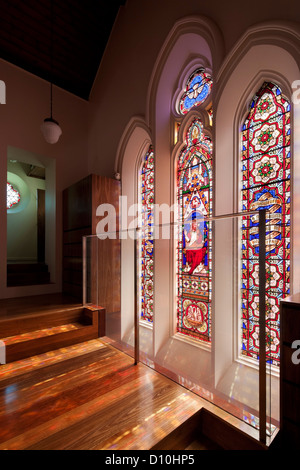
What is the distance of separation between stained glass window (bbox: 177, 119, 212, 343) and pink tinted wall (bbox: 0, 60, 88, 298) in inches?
85.5

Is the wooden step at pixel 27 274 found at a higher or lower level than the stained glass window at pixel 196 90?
lower

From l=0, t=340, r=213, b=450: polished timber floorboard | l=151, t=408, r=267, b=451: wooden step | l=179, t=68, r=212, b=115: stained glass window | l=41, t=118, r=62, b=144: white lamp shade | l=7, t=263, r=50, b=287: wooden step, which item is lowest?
l=151, t=408, r=267, b=451: wooden step

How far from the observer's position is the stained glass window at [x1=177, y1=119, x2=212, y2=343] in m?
2.18

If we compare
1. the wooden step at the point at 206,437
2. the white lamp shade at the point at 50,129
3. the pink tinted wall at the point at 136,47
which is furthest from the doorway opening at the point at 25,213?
the wooden step at the point at 206,437

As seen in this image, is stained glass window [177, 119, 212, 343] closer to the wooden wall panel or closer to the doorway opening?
the wooden wall panel

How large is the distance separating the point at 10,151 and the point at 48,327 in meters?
2.86

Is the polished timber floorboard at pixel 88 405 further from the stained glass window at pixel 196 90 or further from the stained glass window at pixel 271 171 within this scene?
the stained glass window at pixel 196 90

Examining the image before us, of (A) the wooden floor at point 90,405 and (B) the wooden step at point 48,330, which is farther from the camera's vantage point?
(B) the wooden step at point 48,330

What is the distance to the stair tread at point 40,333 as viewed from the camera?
215 cm

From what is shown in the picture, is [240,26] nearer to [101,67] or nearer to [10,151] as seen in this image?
[101,67]

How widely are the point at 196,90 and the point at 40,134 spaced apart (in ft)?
8.35

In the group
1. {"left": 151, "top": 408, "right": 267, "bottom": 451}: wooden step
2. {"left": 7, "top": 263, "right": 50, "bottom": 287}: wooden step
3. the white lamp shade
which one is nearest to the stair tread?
{"left": 151, "top": 408, "right": 267, "bottom": 451}: wooden step

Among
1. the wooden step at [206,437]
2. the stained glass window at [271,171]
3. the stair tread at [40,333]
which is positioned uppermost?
the stained glass window at [271,171]

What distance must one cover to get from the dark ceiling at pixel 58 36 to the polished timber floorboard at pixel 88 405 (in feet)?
13.7
